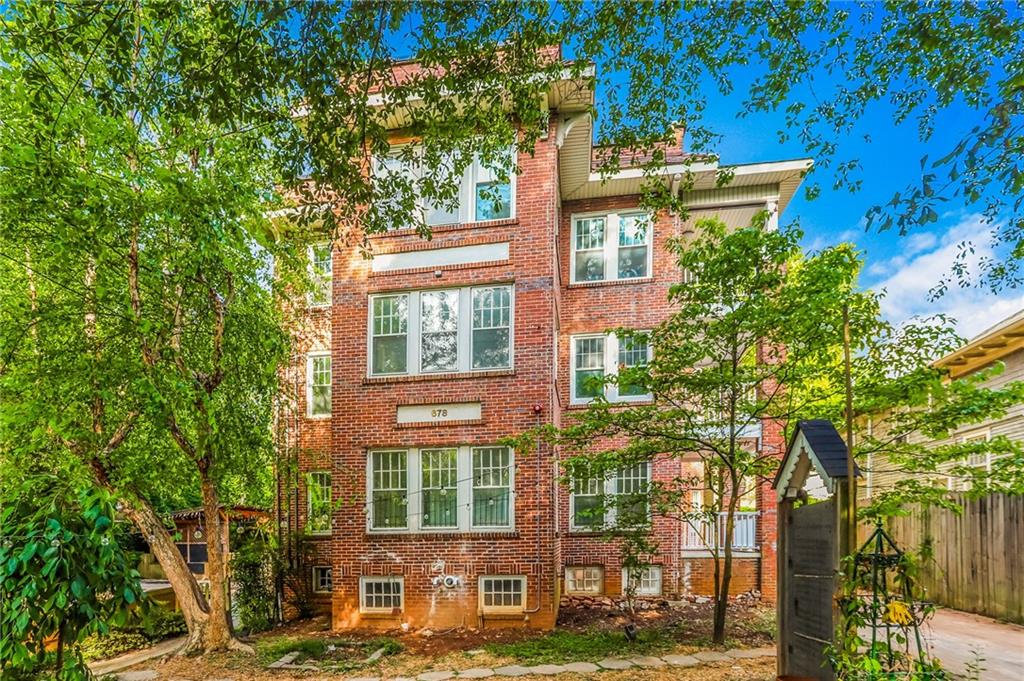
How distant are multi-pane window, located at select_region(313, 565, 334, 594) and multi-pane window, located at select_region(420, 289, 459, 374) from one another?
508cm

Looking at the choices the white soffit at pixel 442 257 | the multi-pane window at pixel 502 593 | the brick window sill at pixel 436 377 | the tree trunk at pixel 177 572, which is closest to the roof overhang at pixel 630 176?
the white soffit at pixel 442 257

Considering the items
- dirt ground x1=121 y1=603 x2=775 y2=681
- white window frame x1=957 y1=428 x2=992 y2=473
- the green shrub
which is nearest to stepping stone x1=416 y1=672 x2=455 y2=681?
dirt ground x1=121 y1=603 x2=775 y2=681

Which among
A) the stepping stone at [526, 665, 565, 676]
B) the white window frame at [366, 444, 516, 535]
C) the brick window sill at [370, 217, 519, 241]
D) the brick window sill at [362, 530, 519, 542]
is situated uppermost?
the brick window sill at [370, 217, 519, 241]

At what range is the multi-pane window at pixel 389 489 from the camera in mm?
9516

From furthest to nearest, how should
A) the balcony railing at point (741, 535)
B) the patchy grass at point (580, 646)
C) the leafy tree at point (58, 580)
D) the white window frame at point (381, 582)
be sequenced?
1. the balcony railing at point (741, 535)
2. the white window frame at point (381, 582)
3. the patchy grass at point (580, 646)
4. the leafy tree at point (58, 580)

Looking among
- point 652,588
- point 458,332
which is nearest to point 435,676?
point 458,332

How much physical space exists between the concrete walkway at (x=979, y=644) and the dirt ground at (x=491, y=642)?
6.51ft

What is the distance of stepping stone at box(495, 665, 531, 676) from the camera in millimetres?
6650

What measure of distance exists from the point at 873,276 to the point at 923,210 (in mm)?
3491

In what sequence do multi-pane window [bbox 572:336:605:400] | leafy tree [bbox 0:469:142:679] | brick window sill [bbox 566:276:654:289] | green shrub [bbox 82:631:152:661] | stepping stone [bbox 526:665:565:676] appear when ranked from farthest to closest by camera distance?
multi-pane window [bbox 572:336:605:400]
brick window sill [bbox 566:276:654:289]
green shrub [bbox 82:631:152:661]
stepping stone [bbox 526:665:565:676]
leafy tree [bbox 0:469:142:679]

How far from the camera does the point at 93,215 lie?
627cm

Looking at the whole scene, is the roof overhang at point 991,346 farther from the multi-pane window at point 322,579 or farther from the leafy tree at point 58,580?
the multi-pane window at point 322,579

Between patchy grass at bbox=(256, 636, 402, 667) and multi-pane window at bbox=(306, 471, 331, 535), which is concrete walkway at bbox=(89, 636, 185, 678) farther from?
multi-pane window at bbox=(306, 471, 331, 535)

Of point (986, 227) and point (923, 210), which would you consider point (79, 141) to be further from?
point (986, 227)
